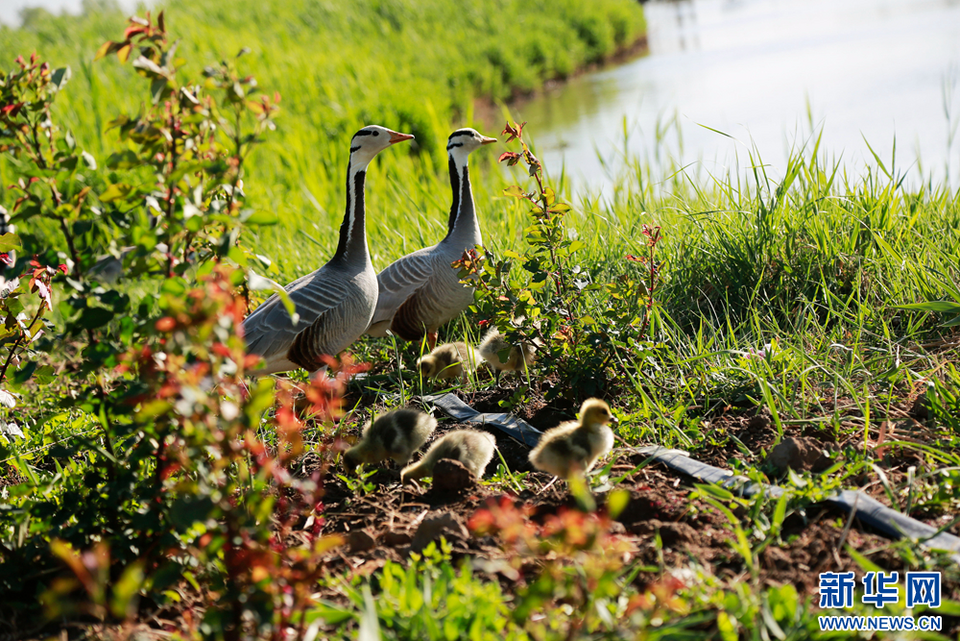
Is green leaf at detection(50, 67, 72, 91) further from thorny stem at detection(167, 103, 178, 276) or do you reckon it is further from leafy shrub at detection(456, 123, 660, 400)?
leafy shrub at detection(456, 123, 660, 400)

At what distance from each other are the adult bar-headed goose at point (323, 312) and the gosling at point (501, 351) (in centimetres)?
79

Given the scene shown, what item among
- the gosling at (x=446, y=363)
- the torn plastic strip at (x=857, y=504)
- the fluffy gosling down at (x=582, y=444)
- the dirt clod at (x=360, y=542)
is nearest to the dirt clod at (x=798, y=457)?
the torn plastic strip at (x=857, y=504)

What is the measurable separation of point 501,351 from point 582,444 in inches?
29.8

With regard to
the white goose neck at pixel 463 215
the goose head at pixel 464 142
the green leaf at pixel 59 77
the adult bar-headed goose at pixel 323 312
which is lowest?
the adult bar-headed goose at pixel 323 312

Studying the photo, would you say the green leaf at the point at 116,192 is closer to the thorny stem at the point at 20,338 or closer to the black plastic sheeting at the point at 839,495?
the thorny stem at the point at 20,338

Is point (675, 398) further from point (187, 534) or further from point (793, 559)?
point (187, 534)

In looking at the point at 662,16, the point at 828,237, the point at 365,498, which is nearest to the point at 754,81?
the point at 828,237

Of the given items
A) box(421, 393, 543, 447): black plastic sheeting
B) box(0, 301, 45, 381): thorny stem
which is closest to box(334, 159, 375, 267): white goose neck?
box(421, 393, 543, 447): black plastic sheeting

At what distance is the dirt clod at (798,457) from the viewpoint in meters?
2.69

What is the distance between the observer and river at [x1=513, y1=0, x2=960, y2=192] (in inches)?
274

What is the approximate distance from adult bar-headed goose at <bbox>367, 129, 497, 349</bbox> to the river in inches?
52.5

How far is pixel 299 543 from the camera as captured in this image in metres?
2.61

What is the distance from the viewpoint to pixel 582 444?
273cm

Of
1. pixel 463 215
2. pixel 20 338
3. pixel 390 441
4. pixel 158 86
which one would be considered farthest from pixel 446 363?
pixel 158 86
